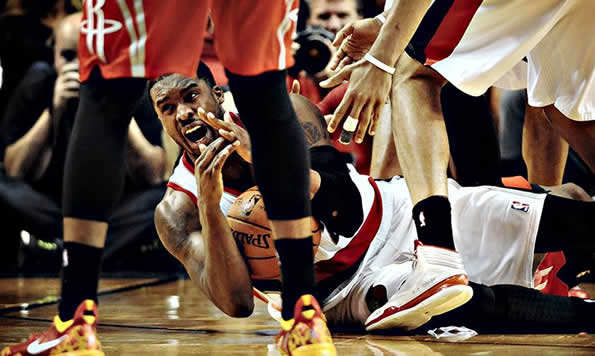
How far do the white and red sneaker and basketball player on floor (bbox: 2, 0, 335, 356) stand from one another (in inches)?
22.8

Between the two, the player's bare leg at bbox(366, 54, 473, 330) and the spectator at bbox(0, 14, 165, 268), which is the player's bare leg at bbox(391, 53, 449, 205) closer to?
the player's bare leg at bbox(366, 54, 473, 330)

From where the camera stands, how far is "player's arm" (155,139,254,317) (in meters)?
2.35

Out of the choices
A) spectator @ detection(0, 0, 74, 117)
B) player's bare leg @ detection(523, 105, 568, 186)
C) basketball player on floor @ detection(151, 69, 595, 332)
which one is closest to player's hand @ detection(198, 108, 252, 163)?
basketball player on floor @ detection(151, 69, 595, 332)

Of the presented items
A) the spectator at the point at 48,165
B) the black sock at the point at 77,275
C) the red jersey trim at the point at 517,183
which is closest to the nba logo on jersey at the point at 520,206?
the red jersey trim at the point at 517,183

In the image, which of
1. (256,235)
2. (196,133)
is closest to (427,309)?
(256,235)

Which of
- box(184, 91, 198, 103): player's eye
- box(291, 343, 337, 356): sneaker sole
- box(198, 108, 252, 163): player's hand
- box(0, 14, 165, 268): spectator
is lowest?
box(0, 14, 165, 268): spectator

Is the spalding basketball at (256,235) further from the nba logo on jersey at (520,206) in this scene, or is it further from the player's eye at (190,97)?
the nba logo on jersey at (520,206)

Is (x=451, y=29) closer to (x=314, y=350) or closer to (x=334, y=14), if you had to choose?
(x=314, y=350)

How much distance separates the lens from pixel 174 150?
209 inches

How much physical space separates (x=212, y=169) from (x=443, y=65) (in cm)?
71

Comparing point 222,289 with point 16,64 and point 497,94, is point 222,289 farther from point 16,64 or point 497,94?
point 16,64

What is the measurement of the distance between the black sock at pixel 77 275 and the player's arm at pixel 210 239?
0.72 m

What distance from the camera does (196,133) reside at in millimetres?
2662

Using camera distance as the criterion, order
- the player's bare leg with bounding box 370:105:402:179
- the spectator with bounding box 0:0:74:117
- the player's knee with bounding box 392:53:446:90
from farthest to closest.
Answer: the spectator with bounding box 0:0:74:117
the player's bare leg with bounding box 370:105:402:179
the player's knee with bounding box 392:53:446:90
